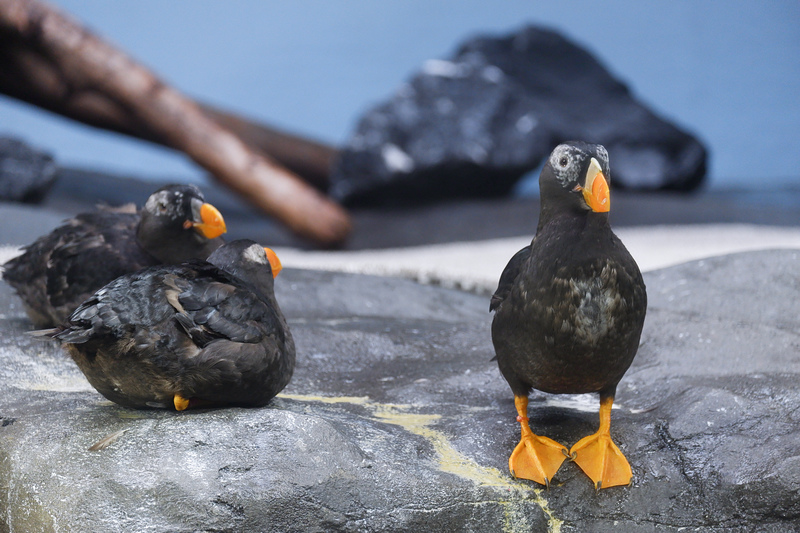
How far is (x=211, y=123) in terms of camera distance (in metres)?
7.14

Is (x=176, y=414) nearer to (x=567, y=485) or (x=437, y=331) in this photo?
(x=567, y=485)

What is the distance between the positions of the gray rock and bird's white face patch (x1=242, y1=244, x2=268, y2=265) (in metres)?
4.98

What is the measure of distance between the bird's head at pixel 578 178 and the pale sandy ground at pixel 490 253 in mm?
2857

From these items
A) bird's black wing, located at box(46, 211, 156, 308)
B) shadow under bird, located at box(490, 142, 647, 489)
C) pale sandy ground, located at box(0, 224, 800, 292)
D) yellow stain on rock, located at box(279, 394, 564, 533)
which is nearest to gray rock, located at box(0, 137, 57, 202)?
pale sandy ground, located at box(0, 224, 800, 292)

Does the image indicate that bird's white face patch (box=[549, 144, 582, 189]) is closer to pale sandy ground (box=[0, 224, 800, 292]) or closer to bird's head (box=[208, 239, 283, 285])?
bird's head (box=[208, 239, 283, 285])

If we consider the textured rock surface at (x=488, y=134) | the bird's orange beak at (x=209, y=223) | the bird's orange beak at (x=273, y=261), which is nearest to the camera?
the bird's orange beak at (x=273, y=261)

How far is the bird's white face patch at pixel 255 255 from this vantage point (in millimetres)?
2174

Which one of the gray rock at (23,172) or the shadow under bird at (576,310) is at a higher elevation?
the shadow under bird at (576,310)

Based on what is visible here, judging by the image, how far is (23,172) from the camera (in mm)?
6410

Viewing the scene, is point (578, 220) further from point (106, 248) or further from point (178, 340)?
point (106, 248)

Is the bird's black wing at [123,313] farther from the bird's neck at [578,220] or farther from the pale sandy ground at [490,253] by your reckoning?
the pale sandy ground at [490,253]

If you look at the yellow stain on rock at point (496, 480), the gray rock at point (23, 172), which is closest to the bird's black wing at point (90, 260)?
the yellow stain on rock at point (496, 480)

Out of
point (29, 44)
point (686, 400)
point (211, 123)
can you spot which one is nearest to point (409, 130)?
point (211, 123)

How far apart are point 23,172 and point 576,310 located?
5831 mm
